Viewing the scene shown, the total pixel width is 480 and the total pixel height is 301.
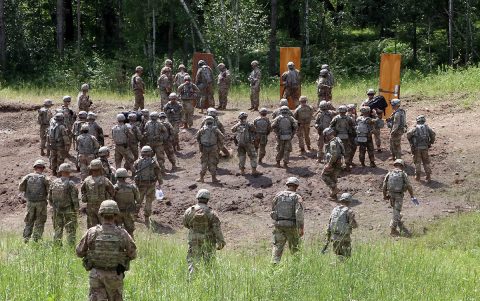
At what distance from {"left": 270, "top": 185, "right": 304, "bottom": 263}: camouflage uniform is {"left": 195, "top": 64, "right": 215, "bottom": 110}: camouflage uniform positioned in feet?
42.7

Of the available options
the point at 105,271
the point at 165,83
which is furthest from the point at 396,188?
the point at 165,83

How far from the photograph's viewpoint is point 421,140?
23.3m

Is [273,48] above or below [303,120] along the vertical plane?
above

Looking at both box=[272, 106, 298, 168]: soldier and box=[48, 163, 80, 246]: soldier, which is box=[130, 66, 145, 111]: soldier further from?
box=[48, 163, 80, 246]: soldier

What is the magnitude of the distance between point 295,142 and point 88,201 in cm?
1007

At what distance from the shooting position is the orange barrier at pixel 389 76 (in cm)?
2748

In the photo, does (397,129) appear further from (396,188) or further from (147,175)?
(147,175)

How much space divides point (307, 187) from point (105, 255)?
37.1ft

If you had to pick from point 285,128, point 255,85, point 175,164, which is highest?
point 255,85

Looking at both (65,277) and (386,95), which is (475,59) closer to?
(386,95)

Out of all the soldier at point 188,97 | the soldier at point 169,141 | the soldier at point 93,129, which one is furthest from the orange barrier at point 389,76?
the soldier at point 93,129

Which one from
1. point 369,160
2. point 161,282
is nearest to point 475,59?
point 369,160

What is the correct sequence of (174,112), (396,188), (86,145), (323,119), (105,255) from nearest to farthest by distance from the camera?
(105,255), (396,188), (86,145), (323,119), (174,112)

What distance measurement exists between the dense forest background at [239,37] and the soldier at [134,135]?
13424 millimetres
